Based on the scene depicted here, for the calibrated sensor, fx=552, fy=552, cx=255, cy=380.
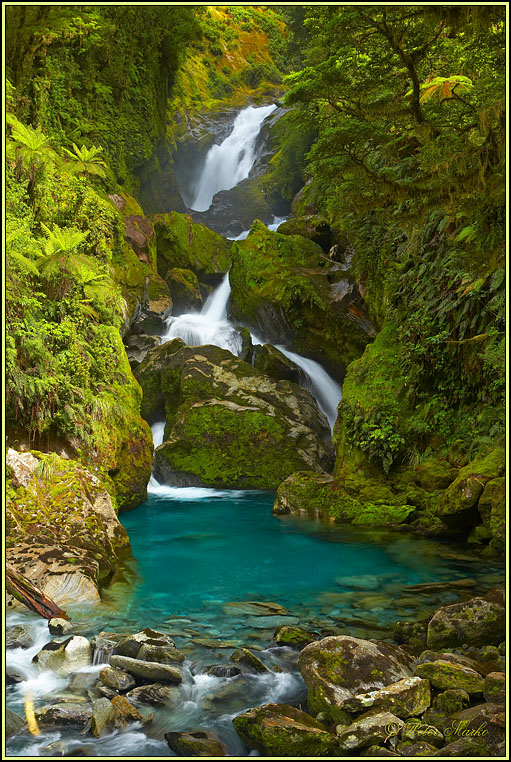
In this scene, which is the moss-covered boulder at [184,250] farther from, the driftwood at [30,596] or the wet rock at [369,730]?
the wet rock at [369,730]

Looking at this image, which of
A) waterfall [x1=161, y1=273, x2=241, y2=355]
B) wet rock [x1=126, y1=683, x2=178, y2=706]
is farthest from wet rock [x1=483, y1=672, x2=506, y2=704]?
waterfall [x1=161, y1=273, x2=241, y2=355]

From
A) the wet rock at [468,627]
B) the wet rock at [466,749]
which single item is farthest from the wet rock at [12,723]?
the wet rock at [468,627]

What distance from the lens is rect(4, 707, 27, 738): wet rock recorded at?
3.69 m

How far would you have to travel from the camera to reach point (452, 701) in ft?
12.3

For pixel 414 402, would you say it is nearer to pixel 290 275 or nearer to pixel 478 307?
pixel 478 307

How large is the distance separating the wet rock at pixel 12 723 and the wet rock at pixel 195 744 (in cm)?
101

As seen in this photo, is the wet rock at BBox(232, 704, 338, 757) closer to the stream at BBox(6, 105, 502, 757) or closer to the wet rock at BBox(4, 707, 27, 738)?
the stream at BBox(6, 105, 502, 757)

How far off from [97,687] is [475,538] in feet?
20.2

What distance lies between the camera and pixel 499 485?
779 centimetres

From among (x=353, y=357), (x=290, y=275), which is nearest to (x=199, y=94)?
(x=290, y=275)

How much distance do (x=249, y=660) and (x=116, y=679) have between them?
116cm

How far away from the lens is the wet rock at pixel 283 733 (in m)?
3.51

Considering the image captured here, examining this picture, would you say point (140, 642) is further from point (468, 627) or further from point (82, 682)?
point (468, 627)

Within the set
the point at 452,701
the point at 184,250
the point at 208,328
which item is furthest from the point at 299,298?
the point at 452,701
